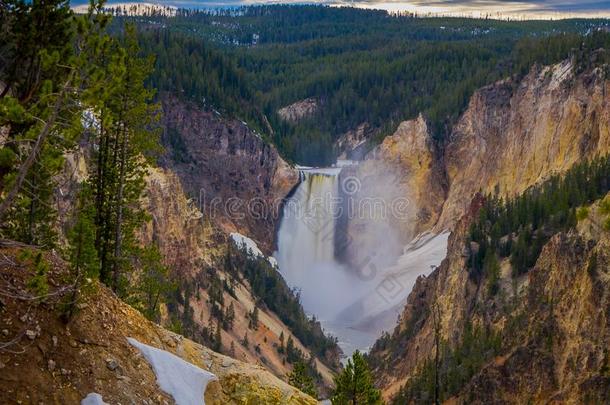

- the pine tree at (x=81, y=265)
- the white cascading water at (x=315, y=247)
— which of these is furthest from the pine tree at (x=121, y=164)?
the white cascading water at (x=315, y=247)

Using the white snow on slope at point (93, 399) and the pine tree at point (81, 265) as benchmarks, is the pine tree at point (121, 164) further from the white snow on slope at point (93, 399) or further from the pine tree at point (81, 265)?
the white snow on slope at point (93, 399)

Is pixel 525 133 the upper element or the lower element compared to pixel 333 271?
upper

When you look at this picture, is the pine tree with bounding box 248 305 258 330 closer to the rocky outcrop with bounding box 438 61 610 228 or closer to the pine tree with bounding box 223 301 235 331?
the pine tree with bounding box 223 301 235 331

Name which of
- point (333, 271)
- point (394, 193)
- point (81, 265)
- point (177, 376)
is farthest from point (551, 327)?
point (394, 193)

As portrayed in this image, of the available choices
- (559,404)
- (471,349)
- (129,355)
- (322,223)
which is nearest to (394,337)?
(471,349)

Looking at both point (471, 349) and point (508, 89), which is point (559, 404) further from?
point (508, 89)

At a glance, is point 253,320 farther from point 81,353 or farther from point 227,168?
point 81,353
